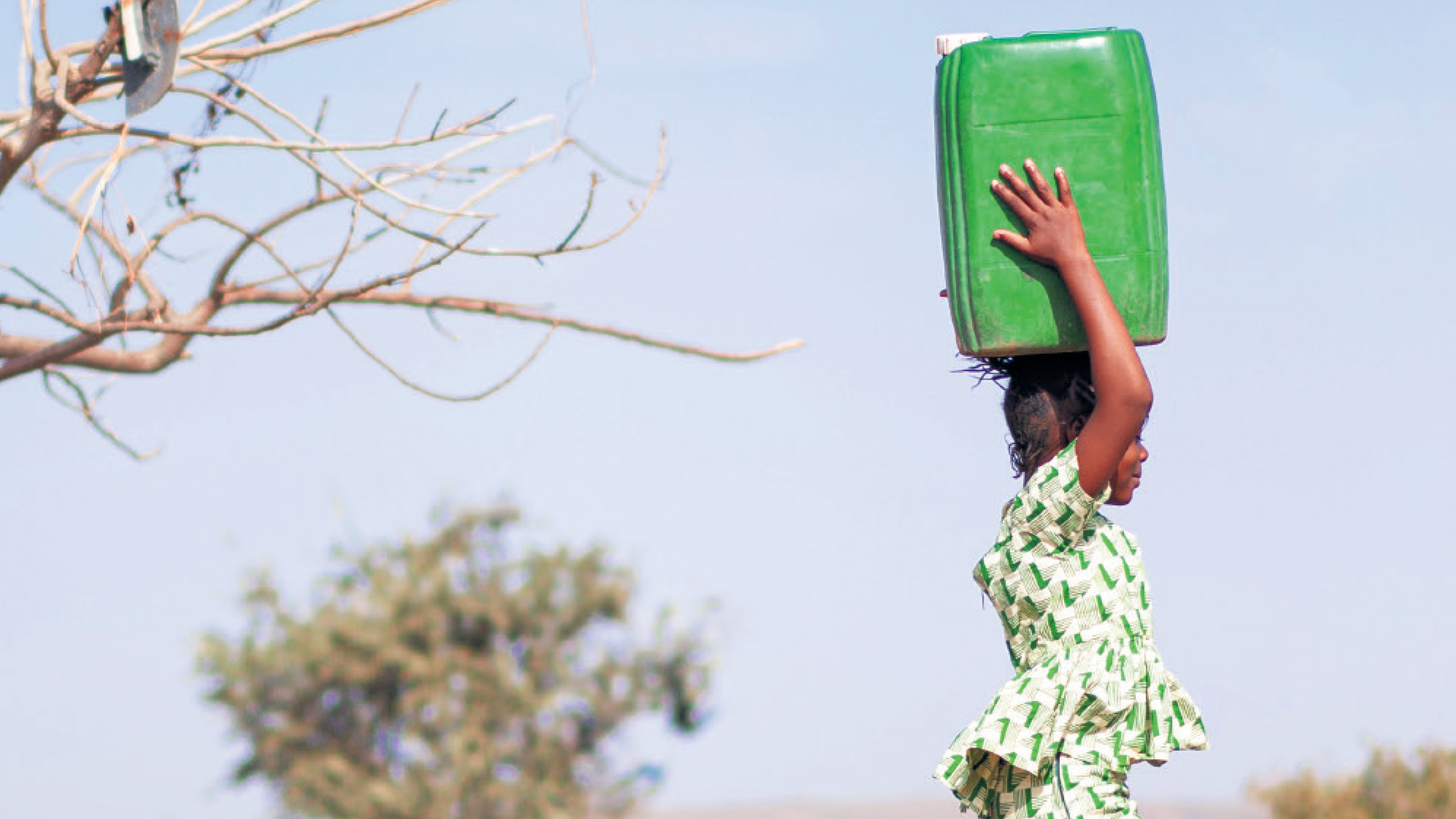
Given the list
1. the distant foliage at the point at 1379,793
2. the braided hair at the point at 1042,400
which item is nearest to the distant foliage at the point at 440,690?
the distant foliage at the point at 1379,793

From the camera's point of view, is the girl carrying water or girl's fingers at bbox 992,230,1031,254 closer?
the girl carrying water

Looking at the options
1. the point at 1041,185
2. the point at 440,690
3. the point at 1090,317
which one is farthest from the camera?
the point at 440,690

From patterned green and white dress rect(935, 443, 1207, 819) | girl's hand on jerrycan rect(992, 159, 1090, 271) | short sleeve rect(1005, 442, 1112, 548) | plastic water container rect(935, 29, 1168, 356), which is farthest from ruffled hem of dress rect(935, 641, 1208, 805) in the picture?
girl's hand on jerrycan rect(992, 159, 1090, 271)

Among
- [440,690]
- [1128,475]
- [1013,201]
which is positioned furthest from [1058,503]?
[440,690]

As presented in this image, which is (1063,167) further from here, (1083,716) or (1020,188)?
(1083,716)

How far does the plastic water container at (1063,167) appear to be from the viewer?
279 centimetres

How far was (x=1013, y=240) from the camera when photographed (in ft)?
9.17

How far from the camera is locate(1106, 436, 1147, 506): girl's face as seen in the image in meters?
2.79

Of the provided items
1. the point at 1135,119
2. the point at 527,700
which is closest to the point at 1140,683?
the point at 1135,119

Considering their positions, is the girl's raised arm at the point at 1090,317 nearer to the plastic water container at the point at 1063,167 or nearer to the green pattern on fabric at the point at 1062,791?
the plastic water container at the point at 1063,167

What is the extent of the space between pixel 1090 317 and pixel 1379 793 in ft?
72.5

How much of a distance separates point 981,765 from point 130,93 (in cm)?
230

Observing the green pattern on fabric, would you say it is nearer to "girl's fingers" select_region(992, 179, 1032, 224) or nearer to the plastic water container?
the plastic water container

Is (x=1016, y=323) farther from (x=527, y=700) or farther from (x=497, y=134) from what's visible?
(x=527, y=700)
